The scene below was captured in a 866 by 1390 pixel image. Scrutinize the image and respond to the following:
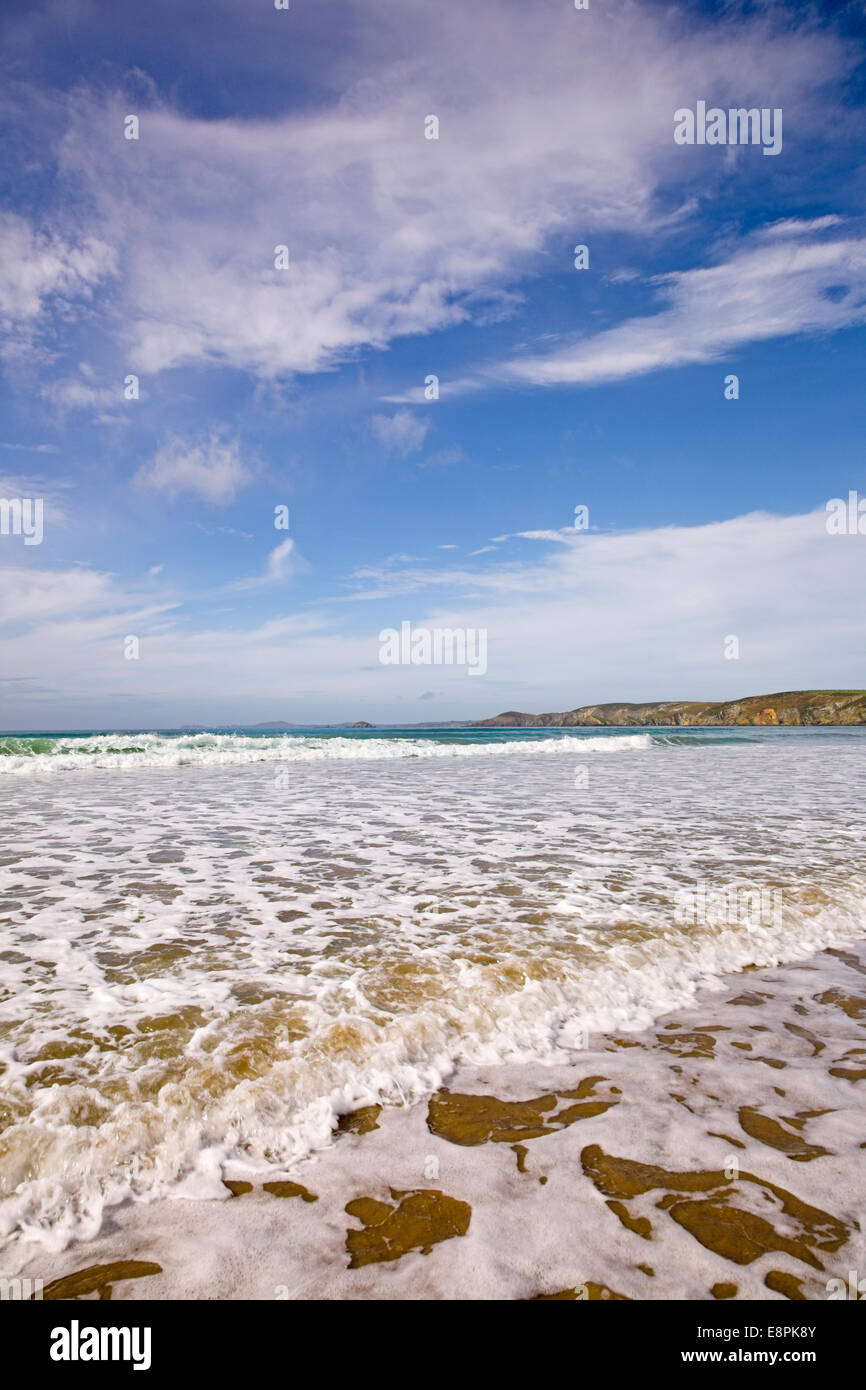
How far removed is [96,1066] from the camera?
3.67 meters

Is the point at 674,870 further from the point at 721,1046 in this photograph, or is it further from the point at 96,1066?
the point at 96,1066

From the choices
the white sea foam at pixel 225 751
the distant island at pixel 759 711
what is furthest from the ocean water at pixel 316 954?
the distant island at pixel 759 711

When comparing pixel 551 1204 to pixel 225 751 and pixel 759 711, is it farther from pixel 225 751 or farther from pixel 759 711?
pixel 759 711

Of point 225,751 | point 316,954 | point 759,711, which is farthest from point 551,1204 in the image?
point 759,711

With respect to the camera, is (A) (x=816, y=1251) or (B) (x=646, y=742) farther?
(B) (x=646, y=742)

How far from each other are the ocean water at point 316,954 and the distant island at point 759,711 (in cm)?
8747

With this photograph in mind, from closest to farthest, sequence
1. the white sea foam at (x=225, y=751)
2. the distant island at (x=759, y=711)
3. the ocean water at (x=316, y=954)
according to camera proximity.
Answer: the ocean water at (x=316, y=954), the white sea foam at (x=225, y=751), the distant island at (x=759, y=711)

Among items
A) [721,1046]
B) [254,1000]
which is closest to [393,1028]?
[254,1000]

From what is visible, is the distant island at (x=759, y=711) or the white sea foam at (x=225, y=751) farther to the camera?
the distant island at (x=759, y=711)

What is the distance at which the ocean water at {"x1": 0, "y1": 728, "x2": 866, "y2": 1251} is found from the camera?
327 centimetres

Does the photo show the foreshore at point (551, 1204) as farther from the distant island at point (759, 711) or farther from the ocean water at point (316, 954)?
the distant island at point (759, 711)

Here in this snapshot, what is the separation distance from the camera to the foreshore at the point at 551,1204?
8.18 feet
